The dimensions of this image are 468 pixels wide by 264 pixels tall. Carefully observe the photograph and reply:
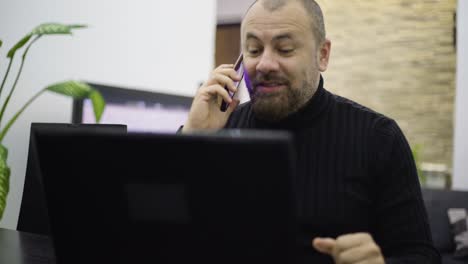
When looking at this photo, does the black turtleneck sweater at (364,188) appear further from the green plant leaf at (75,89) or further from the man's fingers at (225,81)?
the green plant leaf at (75,89)

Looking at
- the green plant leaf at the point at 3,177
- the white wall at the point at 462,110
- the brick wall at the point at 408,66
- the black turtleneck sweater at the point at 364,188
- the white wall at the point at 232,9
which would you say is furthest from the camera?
the white wall at the point at 232,9

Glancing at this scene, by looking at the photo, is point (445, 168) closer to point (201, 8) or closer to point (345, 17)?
point (345, 17)

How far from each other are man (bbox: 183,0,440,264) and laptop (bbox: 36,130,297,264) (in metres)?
0.62

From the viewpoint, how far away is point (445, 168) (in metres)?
4.98

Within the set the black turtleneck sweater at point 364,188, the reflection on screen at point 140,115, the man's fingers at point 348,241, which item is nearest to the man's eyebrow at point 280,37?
the black turtleneck sweater at point 364,188

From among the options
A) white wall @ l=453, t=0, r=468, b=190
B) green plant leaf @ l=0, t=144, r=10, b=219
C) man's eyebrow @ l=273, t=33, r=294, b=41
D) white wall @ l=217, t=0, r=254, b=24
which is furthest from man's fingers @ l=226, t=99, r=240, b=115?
white wall @ l=217, t=0, r=254, b=24

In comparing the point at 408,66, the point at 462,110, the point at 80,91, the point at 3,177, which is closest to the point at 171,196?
the point at 3,177

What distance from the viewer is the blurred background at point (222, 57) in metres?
2.62

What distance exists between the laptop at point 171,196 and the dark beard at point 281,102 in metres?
0.78

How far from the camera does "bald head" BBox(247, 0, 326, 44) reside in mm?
1370

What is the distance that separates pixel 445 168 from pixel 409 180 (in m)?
4.06

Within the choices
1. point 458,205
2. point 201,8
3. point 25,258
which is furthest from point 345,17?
point 25,258

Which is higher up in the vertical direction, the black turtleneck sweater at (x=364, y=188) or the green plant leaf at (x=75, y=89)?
the green plant leaf at (x=75, y=89)

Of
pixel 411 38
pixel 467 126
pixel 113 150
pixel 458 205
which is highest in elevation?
pixel 411 38
